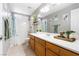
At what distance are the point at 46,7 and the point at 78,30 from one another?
64 centimetres

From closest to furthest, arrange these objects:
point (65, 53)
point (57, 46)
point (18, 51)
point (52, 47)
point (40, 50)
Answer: point (65, 53)
point (57, 46)
point (52, 47)
point (18, 51)
point (40, 50)

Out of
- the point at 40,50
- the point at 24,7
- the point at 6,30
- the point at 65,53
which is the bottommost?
the point at 40,50

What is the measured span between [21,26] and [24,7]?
32 cm

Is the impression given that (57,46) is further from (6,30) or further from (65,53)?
(6,30)

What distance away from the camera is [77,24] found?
4.86 feet

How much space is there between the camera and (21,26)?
67.6 inches

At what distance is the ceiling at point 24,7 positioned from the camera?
165 cm

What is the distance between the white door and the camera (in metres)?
1.71

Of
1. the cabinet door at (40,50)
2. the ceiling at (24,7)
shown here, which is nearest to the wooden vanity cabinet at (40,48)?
the cabinet door at (40,50)

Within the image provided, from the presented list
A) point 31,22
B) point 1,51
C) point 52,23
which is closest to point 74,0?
point 52,23

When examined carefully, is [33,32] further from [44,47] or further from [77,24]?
[77,24]

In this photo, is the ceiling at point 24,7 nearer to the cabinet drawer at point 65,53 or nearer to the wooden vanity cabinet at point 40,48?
the wooden vanity cabinet at point 40,48

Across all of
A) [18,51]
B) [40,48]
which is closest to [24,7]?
[18,51]

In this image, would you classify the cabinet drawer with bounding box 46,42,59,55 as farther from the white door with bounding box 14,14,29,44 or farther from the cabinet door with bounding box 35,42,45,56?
the white door with bounding box 14,14,29,44
